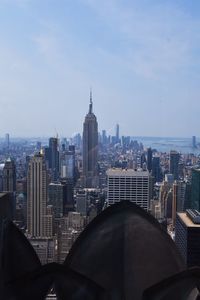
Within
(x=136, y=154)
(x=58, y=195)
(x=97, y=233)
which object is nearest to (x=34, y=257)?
(x=97, y=233)

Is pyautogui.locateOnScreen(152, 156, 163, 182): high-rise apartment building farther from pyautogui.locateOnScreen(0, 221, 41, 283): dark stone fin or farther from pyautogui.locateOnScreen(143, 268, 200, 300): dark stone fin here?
pyautogui.locateOnScreen(143, 268, 200, 300): dark stone fin

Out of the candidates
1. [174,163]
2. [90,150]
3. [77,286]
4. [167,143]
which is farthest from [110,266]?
[167,143]

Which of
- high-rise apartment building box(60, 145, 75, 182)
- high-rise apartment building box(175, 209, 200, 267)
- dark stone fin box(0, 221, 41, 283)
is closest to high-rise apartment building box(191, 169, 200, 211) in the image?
high-rise apartment building box(175, 209, 200, 267)

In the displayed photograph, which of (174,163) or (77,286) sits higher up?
(77,286)

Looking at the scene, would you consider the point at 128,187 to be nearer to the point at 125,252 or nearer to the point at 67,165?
the point at 67,165

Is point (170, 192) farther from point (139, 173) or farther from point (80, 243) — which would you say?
point (80, 243)
